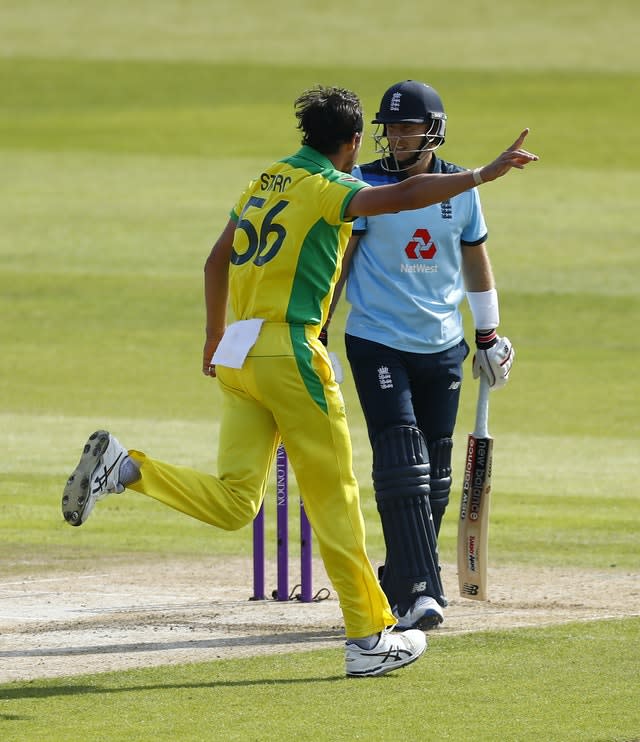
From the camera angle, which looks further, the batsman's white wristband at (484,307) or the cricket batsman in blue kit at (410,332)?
the batsman's white wristband at (484,307)

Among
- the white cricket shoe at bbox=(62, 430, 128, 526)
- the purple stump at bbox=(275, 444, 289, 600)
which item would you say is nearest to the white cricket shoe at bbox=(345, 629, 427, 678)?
the white cricket shoe at bbox=(62, 430, 128, 526)

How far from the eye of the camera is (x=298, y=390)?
5898 millimetres

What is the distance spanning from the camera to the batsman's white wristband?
23.9 feet

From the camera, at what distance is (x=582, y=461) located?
12.4 m

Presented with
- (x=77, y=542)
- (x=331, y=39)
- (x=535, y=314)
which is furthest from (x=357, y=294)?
(x=331, y=39)

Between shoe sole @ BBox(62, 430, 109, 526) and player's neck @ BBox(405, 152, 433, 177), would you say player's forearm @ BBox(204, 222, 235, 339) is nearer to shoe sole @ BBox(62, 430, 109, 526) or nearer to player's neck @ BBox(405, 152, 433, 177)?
shoe sole @ BBox(62, 430, 109, 526)

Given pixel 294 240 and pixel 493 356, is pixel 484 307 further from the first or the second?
pixel 294 240

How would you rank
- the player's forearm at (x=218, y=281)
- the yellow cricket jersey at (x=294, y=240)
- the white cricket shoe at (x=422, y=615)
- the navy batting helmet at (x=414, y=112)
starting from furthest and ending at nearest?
1. the navy batting helmet at (x=414, y=112)
2. the white cricket shoe at (x=422, y=615)
3. the player's forearm at (x=218, y=281)
4. the yellow cricket jersey at (x=294, y=240)

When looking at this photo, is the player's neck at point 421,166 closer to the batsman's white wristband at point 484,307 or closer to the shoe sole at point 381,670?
the batsman's white wristband at point 484,307

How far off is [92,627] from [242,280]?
67.4 inches

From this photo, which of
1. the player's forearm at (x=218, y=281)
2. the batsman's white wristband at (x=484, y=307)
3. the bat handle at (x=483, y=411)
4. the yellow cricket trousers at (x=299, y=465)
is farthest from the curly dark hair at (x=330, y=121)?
the bat handle at (x=483, y=411)

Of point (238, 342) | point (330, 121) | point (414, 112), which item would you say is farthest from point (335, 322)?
point (238, 342)

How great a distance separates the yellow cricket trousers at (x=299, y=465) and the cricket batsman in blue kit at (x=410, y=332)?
859mm

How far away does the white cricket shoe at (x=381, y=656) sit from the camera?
5.96 m
